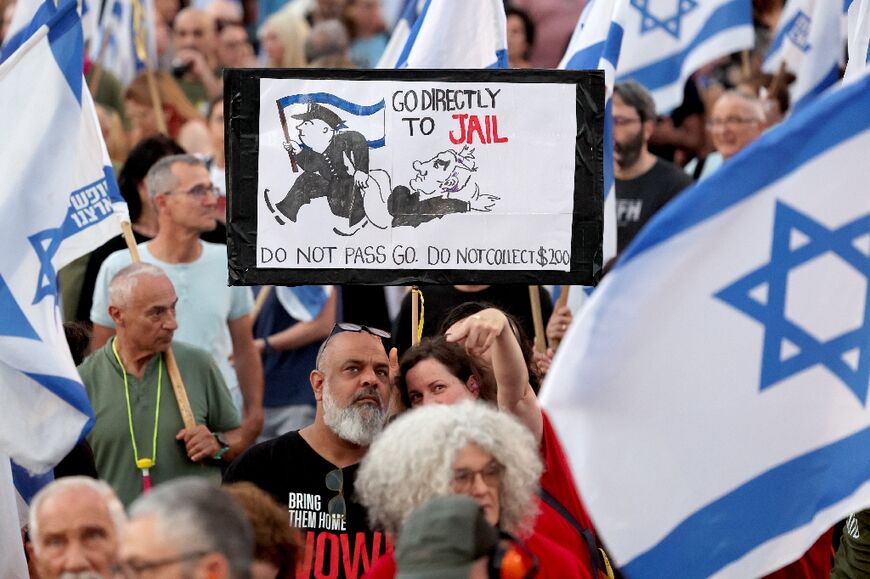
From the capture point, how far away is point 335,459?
6305 millimetres

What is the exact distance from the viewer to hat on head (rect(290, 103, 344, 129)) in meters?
6.34

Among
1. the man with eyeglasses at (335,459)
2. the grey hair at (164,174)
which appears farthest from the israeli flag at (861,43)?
the grey hair at (164,174)

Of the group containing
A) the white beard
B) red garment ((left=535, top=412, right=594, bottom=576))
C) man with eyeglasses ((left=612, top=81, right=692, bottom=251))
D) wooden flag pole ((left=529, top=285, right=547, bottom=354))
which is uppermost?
man with eyeglasses ((left=612, top=81, right=692, bottom=251))

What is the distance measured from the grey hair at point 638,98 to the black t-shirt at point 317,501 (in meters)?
4.02

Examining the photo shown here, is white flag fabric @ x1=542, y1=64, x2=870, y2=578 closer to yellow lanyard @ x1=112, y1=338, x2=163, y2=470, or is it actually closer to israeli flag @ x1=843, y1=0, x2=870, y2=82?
israeli flag @ x1=843, y1=0, x2=870, y2=82

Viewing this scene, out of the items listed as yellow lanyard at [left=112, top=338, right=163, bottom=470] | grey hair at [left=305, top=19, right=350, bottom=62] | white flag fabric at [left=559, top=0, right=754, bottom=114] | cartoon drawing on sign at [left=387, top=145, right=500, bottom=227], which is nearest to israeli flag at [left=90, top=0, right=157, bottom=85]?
grey hair at [left=305, top=19, right=350, bottom=62]

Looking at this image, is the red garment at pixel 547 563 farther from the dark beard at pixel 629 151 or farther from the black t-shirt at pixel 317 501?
the dark beard at pixel 629 151

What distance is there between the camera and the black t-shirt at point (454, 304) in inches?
327

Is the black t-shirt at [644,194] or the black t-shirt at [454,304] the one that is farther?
the black t-shirt at [644,194]

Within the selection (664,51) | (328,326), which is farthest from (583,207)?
(664,51)

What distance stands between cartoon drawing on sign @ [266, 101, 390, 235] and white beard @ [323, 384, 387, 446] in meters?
0.59

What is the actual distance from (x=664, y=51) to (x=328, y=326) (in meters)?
2.56

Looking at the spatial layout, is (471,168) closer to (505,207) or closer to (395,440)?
(505,207)

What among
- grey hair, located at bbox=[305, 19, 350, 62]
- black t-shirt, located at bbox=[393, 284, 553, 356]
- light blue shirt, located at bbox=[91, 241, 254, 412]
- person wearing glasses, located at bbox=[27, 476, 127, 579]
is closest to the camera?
person wearing glasses, located at bbox=[27, 476, 127, 579]
